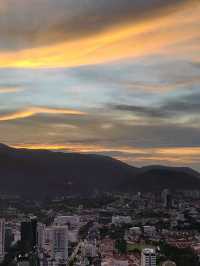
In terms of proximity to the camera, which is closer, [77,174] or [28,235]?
[28,235]

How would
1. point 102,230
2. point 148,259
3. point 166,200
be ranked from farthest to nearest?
point 166,200
point 102,230
point 148,259

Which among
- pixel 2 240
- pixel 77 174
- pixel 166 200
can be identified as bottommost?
pixel 2 240

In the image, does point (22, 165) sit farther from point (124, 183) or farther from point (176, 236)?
point (176, 236)

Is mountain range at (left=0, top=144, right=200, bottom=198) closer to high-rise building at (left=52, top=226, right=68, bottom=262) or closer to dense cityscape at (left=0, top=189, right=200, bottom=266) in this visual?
dense cityscape at (left=0, top=189, right=200, bottom=266)

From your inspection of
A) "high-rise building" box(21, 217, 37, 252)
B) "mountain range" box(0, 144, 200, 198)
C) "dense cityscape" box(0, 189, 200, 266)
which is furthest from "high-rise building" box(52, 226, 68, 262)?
"mountain range" box(0, 144, 200, 198)

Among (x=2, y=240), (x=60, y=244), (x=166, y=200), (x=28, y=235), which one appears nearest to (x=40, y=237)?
(x=28, y=235)

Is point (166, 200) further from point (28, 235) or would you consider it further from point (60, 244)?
point (60, 244)

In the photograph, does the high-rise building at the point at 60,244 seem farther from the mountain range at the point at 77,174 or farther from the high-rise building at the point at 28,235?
the mountain range at the point at 77,174

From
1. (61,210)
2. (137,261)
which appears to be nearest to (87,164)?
(61,210)
